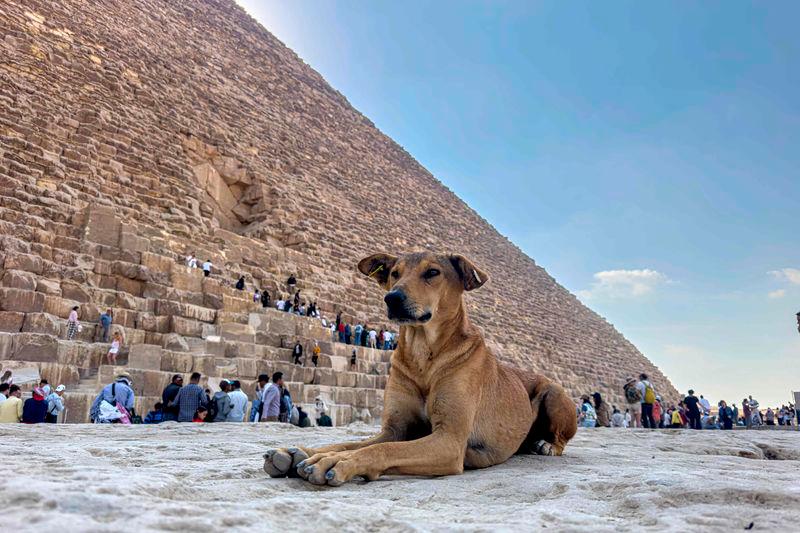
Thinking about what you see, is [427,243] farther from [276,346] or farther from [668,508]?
[668,508]

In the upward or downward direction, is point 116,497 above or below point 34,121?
below

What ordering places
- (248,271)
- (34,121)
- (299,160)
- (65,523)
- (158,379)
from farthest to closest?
(299,160) → (248,271) → (34,121) → (158,379) → (65,523)

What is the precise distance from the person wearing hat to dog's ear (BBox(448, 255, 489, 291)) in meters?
5.06

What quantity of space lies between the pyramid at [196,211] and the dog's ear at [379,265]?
5.12 metres

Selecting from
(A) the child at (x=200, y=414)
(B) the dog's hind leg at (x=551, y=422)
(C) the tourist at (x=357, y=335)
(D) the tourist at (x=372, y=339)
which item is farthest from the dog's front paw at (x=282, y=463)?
(D) the tourist at (x=372, y=339)

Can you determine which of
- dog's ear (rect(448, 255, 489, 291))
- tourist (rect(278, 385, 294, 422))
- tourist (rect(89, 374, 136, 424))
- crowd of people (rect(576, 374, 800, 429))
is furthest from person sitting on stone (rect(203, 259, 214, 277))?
dog's ear (rect(448, 255, 489, 291))

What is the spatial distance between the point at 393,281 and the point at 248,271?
34.6ft

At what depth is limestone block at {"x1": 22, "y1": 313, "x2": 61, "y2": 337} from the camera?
669 centimetres

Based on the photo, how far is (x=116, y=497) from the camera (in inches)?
41.4

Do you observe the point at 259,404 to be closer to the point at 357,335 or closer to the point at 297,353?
the point at 297,353

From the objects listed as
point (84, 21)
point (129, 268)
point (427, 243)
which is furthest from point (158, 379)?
point (427, 243)

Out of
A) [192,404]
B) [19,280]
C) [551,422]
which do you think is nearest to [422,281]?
[551,422]

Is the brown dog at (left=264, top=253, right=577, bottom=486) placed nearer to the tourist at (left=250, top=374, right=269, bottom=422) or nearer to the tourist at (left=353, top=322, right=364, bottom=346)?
the tourist at (left=250, top=374, right=269, bottom=422)

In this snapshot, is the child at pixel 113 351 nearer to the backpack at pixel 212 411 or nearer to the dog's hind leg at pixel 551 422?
the backpack at pixel 212 411
